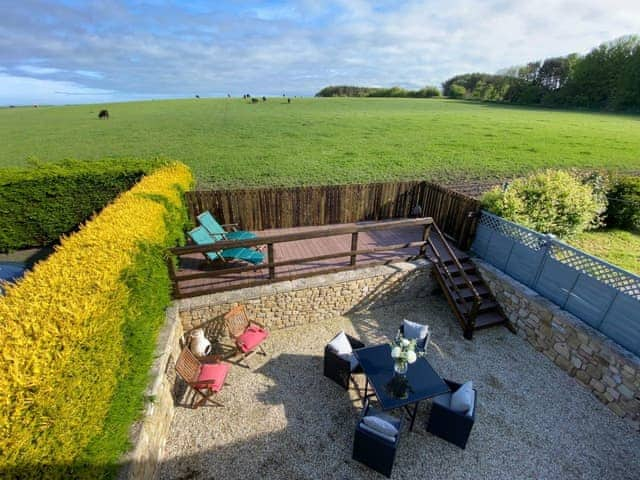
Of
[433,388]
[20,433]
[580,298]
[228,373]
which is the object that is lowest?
[228,373]

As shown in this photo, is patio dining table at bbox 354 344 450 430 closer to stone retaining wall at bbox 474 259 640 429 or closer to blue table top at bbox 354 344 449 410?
blue table top at bbox 354 344 449 410

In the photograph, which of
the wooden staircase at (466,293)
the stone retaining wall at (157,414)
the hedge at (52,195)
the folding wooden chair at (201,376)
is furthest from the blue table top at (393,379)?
the hedge at (52,195)

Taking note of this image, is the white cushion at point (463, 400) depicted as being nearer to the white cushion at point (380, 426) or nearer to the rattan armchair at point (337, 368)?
the white cushion at point (380, 426)

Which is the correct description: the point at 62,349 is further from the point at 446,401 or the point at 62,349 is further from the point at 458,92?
the point at 458,92

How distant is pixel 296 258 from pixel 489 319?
16.2 feet

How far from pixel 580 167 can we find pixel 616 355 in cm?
1608

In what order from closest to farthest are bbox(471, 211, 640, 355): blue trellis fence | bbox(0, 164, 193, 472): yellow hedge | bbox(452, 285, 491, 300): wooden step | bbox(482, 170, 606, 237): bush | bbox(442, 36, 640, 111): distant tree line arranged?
bbox(0, 164, 193, 472): yellow hedge
bbox(471, 211, 640, 355): blue trellis fence
bbox(452, 285, 491, 300): wooden step
bbox(482, 170, 606, 237): bush
bbox(442, 36, 640, 111): distant tree line

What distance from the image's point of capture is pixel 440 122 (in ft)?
103

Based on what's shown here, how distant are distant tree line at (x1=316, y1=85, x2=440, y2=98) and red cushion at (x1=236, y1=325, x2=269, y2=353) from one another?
85.0 m

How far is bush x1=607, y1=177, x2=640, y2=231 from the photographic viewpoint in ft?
34.6

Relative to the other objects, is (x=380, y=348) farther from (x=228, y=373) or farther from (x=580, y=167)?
(x=580, y=167)

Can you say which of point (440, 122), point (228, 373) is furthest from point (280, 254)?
point (440, 122)

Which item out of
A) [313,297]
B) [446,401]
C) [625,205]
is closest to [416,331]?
[446,401]

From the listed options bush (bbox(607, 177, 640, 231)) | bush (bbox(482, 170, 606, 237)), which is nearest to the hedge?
bush (bbox(482, 170, 606, 237))
